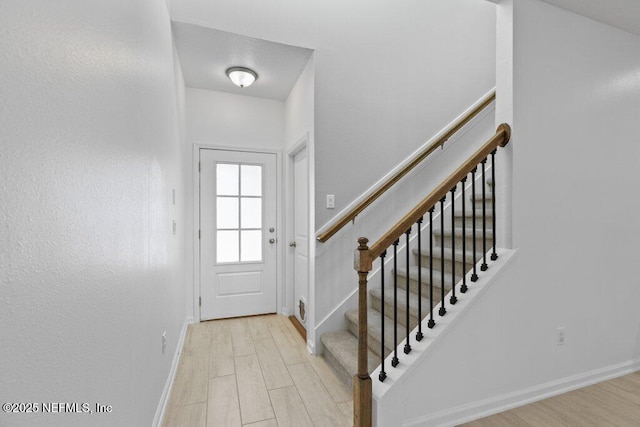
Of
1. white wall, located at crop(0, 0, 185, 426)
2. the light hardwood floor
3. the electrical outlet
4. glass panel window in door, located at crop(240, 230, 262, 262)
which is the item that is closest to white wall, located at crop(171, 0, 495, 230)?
the electrical outlet

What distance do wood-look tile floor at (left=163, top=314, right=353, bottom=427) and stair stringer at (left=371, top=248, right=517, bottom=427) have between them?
30cm

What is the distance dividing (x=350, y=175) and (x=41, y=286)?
91.2 inches

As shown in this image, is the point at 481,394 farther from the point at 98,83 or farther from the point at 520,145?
the point at 98,83

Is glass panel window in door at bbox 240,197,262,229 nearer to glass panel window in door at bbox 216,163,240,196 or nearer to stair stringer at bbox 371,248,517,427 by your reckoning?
glass panel window in door at bbox 216,163,240,196

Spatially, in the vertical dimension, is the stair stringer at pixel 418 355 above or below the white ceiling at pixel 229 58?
below

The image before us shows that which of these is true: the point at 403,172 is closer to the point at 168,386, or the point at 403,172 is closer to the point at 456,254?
the point at 456,254

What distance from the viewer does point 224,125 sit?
11.6 feet

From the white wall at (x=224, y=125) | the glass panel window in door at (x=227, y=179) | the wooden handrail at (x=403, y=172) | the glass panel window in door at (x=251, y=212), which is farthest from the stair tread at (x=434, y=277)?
the glass panel window in door at (x=227, y=179)

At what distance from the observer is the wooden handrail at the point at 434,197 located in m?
1.68

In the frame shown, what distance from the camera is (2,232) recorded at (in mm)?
539

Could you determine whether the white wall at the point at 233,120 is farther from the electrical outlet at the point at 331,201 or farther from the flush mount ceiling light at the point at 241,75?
the electrical outlet at the point at 331,201

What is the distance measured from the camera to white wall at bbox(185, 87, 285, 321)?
340 centimetres

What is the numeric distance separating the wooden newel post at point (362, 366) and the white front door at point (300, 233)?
136 centimetres

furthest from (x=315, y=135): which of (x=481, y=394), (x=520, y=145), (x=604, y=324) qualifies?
(x=604, y=324)
